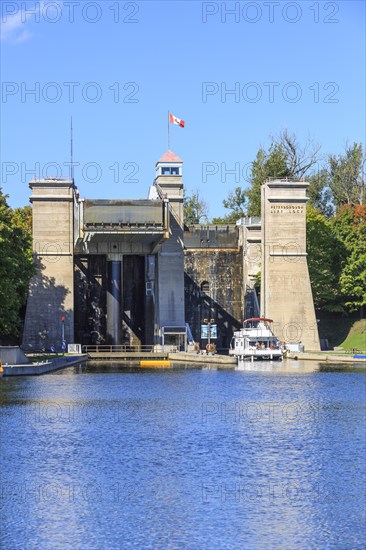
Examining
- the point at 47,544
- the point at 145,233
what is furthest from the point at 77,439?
the point at 145,233

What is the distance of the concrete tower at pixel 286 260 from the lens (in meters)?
93.4

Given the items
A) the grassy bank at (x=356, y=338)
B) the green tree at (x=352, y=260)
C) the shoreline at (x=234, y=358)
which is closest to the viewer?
the shoreline at (x=234, y=358)

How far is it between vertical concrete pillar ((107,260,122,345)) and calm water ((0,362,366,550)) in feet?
113

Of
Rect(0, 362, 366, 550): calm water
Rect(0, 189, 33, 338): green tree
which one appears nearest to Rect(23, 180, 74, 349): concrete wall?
Rect(0, 189, 33, 338): green tree

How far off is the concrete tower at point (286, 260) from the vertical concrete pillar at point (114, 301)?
12576mm

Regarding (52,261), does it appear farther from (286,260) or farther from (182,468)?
(182,468)

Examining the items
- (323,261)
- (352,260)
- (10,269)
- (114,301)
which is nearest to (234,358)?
(114,301)

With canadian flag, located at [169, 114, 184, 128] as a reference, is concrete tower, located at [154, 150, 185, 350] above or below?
below

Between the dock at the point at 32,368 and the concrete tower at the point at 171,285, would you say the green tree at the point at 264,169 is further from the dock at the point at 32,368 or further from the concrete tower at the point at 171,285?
the dock at the point at 32,368

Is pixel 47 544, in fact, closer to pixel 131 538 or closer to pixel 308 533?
pixel 131 538

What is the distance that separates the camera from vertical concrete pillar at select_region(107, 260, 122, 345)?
304ft

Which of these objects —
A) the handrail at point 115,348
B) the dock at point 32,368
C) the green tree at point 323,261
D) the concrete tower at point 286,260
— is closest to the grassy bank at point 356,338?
the green tree at point 323,261

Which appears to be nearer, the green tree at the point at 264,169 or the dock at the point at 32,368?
the dock at the point at 32,368

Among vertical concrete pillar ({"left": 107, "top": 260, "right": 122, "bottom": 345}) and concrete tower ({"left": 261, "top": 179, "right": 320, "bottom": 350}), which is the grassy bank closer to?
concrete tower ({"left": 261, "top": 179, "right": 320, "bottom": 350})
